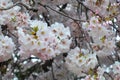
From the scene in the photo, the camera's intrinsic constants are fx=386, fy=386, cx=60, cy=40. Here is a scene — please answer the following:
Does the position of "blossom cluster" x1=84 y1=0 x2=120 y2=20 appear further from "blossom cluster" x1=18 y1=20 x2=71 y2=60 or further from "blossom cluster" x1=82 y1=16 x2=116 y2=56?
"blossom cluster" x1=18 y1=20 x2=71 y2=60

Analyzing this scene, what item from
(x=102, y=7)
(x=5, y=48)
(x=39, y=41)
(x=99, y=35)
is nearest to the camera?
(x=39, y=41)

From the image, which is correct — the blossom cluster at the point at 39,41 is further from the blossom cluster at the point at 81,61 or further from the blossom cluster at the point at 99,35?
the blossom cluster at the point at 99,35

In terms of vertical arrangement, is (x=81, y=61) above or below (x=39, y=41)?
below

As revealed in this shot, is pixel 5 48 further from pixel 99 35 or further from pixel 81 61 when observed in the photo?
pixel 99 35

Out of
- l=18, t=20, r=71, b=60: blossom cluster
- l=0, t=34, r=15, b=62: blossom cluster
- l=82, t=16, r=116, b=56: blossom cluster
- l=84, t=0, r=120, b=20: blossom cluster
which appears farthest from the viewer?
l=84, t=0, r=120, b=20: blossom cluster

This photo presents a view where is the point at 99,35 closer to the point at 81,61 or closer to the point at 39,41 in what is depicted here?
the point at 81,61

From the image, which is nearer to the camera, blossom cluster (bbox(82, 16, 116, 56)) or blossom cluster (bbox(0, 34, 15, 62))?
blossom cluster (bbox(0, 34, 15, 62))

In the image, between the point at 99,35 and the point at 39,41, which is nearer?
the point at 39,41

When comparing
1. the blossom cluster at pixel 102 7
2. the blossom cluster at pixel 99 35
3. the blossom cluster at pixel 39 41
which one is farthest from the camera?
the blossom cluster at pixel 102 7

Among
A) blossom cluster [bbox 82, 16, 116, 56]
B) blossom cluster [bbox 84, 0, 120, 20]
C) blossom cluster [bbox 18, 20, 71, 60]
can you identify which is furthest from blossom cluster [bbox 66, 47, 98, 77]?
blossom cluster [bbox 84, 0, 120, 20]

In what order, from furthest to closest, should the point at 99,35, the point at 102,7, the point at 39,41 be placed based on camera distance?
the point at 102,7 < the point at 99,35 < the point at 39,41

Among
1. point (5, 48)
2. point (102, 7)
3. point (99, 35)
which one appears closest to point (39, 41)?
point (5, 48)

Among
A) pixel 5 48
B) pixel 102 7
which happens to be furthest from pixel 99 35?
pixel 5 48

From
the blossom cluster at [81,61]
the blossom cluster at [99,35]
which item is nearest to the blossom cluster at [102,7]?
the blossom cluster at [99,35]
